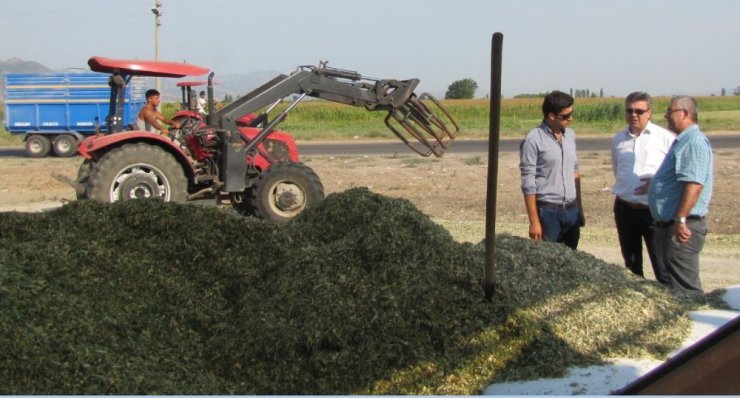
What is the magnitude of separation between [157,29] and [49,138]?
13480 mm

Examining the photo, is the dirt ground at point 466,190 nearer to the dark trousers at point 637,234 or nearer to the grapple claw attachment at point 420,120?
the grapple claw attachment at point 420,120

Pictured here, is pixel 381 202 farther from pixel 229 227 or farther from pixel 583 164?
pixel 583 164

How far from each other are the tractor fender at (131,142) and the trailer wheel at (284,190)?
0.84m

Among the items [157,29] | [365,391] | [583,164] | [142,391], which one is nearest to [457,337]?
[365,391]

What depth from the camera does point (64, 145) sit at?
80.3ft

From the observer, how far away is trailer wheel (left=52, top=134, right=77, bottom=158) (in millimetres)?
24344

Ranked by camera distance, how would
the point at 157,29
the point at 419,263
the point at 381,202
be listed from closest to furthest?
the point at 419,263 → the point at 381,202 → the point at 157,29

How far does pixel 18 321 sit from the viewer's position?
12.1 ft

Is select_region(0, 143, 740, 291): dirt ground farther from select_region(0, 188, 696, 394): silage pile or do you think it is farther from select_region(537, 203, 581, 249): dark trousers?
select_region(0, 188, 696, 394): silage pile

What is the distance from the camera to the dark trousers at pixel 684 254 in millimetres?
5492

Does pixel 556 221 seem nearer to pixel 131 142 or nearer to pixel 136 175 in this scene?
pixel 136 175

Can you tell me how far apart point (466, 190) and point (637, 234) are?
26.1 feet

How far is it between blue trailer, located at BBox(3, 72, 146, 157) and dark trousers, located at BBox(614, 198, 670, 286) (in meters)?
20.2

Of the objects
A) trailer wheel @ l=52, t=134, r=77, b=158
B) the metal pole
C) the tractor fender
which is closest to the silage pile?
the metal pole
